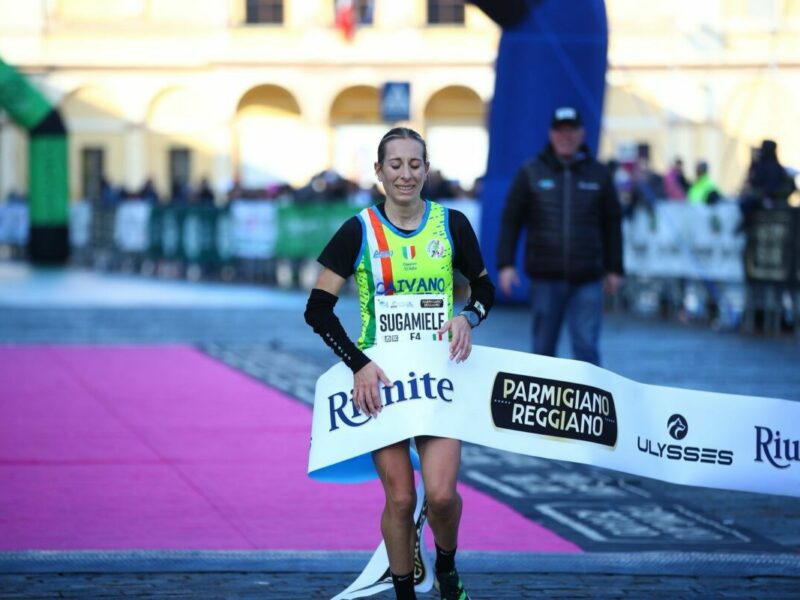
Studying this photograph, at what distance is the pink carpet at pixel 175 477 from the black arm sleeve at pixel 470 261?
5.87 ft

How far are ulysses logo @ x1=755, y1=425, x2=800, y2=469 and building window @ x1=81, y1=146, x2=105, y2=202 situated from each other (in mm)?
55239

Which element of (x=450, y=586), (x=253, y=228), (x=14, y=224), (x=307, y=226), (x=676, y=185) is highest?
(x=450, y=586)

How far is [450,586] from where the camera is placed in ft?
19.4

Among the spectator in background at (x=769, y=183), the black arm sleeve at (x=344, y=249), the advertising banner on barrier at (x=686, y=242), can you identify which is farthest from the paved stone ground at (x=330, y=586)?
the advertising banner on barrier at (x=686, y=242)

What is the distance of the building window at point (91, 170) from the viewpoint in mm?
60500

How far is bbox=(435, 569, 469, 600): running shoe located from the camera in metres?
5.91

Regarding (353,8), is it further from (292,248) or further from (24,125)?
(292,248)

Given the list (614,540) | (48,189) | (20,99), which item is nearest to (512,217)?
(614,540)

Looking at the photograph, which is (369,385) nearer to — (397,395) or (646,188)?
(397,395)

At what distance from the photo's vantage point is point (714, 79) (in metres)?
53.7

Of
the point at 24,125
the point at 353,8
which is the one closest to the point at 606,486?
the point at 24,125

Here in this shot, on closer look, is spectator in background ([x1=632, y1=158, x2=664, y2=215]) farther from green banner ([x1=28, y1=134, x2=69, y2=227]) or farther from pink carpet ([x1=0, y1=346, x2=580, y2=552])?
green banner ([x1=28, y1=134, x2=69, y2=227])

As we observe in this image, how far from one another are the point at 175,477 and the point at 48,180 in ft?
99.9

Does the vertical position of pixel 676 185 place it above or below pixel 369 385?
below
